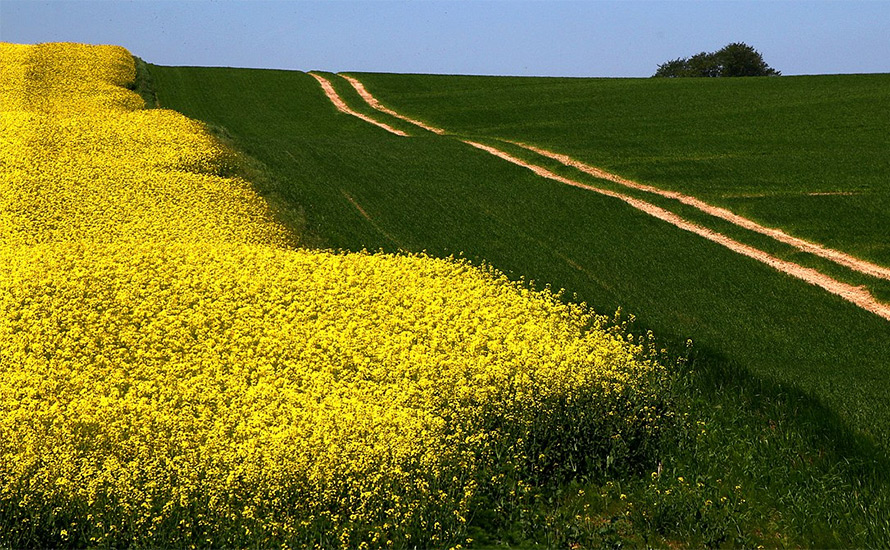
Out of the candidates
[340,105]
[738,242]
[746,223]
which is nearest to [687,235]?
[738,242]

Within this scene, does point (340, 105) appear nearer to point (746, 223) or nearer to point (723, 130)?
point (723, 130)

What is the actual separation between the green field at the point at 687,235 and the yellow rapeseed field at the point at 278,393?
3.45 feet

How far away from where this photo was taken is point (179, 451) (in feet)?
34.2

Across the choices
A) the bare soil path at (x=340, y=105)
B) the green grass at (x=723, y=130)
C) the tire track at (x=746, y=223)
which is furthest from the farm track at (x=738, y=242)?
the bare soil path at (x=340, y=105)

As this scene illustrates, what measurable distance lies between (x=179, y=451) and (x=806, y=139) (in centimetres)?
4111

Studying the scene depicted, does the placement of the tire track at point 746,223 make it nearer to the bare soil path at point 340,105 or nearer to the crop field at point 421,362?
the crop field at point 421,362

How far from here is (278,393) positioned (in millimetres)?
11836

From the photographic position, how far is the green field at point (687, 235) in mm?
10742

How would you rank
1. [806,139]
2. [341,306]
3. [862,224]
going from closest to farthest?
1. [341,306]
2. [862,224]
3. [806,139]

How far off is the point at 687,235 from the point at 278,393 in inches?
705

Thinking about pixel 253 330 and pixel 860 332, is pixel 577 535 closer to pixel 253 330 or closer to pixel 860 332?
pixel 253 330

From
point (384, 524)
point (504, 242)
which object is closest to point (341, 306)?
point (384, 524)

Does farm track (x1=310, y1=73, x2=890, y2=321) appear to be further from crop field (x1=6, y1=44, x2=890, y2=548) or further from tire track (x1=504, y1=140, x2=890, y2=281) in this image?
crop field (x1=6, y1=44, x2=890, y2=548)

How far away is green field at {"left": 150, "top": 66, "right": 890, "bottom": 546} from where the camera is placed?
1074cm
